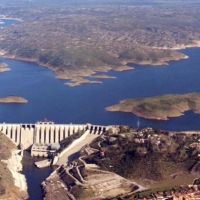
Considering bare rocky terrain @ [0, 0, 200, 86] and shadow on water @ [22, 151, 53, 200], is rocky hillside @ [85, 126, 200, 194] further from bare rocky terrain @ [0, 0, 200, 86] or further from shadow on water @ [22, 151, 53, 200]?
bare rocky terrain @ [0, 0, 200, 86]

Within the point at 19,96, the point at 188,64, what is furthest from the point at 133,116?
the point at 188,64

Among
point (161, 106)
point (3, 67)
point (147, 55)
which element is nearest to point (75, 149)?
point (161, 106)

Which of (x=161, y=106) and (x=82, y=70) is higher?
(x=161, y=106)

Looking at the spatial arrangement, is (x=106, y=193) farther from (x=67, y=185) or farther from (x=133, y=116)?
(x=133, y=116)

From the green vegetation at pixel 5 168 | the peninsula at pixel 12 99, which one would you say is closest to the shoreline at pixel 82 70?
the peninsula at pixel 12 99

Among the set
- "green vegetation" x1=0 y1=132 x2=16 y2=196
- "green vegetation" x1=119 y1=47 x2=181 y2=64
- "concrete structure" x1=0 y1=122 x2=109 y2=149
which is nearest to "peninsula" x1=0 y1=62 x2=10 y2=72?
"green vegetation" x1=119 y1=47 x2=181 y2=64

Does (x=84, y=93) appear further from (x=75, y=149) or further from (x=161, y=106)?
(x=75, y=149)
